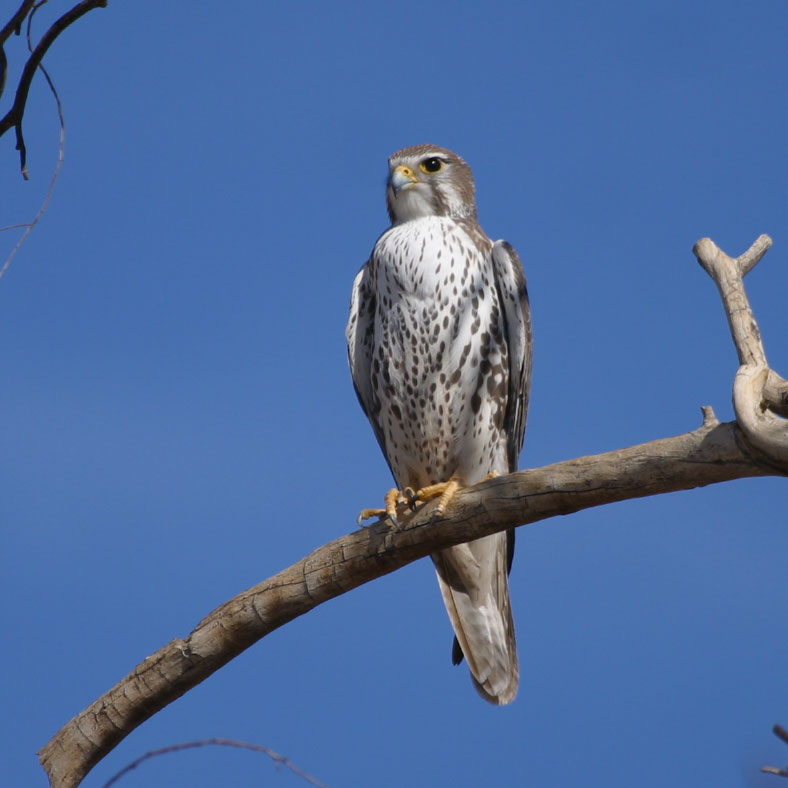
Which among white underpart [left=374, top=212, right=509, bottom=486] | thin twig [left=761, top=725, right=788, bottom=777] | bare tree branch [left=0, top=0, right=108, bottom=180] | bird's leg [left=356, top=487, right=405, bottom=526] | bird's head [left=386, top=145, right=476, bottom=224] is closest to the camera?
thin twig [left=761, top=725, right=788, bottom=777]

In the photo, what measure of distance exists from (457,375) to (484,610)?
0.97 meters

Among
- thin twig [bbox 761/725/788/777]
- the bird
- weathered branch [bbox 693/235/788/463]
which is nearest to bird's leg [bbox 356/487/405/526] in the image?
the bird

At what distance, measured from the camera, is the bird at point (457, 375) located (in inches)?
160

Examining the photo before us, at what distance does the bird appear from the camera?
4059 millimetres

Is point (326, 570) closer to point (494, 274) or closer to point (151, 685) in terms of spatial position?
point (151, 685)

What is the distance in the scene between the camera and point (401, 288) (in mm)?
4113

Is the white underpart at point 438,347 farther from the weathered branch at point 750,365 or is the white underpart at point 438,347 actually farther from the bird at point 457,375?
the weathered branch at point 750,365

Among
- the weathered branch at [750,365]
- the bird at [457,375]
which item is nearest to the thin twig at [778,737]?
the weathered branch at [750,365]

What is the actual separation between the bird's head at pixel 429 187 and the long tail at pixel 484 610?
4.54 ft

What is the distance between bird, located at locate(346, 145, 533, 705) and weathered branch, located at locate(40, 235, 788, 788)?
837 millimetres

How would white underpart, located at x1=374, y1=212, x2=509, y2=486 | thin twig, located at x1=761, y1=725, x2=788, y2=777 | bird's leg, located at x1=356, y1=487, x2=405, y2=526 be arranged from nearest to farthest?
1. thin twig, located at x1=761, y1=725, x2=788, y2=777
2. bird's leg, located at x1=356, y1=487, x2=405, y2=526
3. white underpart, located at x1=374, y1=212, x2=509, y2=486

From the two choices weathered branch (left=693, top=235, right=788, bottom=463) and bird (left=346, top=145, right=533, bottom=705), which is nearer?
weathered branch (left=693, top=235, right=788, bottom=463)

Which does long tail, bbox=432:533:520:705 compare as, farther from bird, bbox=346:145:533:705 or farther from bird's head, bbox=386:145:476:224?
bird's head, bbox=386:145:476:224

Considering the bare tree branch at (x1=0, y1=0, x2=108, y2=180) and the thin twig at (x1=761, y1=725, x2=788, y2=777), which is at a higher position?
the bare tree branch at (x1=0, y1=0, x2=108, y2=180)
